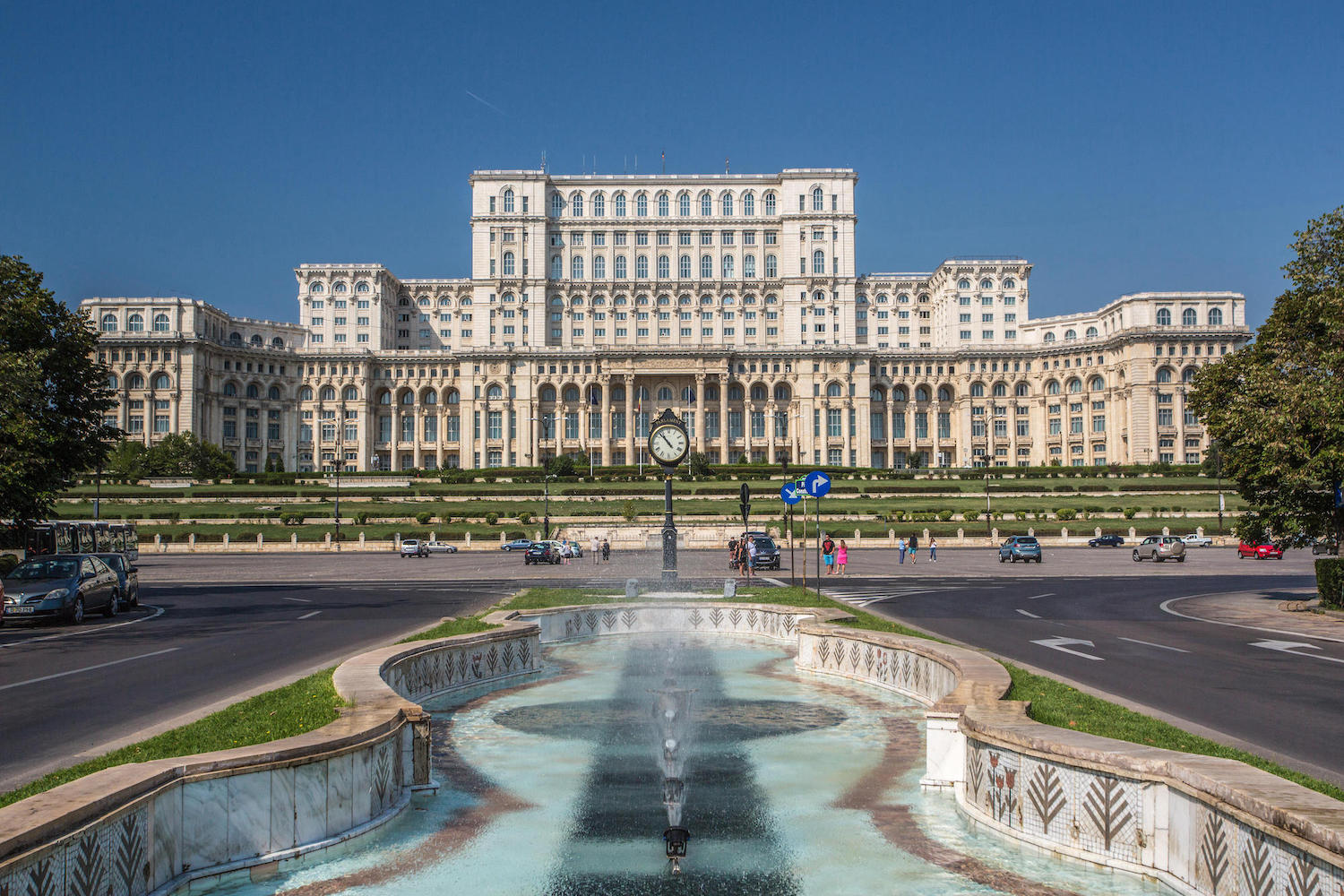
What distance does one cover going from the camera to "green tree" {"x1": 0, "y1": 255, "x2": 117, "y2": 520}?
82.6 ft

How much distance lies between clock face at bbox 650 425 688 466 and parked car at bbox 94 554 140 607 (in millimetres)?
14474

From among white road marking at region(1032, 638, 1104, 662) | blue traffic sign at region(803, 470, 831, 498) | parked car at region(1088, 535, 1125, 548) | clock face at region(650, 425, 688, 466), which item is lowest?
parked car at region(1088, 535, 1125, 548)

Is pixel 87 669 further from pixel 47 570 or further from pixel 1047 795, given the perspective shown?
pixel 1047 795

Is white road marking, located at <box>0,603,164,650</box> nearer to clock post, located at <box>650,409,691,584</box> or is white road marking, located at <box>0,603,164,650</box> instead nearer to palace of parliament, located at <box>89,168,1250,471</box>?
clock post, located at <box>650,409,691,584</box>

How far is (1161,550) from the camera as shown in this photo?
48.4m

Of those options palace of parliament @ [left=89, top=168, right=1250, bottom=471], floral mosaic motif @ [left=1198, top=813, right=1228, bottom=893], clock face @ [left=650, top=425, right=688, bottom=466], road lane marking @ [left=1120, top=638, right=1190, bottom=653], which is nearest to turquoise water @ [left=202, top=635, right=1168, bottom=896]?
floral mosaic motif @ [left=1198, top=813, right=1228, bottom=893]

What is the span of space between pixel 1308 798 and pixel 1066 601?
2303 cm

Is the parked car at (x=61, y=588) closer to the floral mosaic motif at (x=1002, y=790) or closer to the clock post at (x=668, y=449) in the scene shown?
the clock post at (x=668, y=449)

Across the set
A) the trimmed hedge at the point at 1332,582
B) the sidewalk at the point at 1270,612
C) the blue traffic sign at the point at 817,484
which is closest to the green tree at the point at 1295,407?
the trimmed hedge at the point at 1332,582

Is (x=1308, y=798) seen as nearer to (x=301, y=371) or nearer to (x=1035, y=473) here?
(x=1035, y=473)

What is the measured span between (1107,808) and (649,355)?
122665mm

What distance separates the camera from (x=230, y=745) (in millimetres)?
7684

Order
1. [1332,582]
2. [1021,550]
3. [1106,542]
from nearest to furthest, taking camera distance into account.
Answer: [1332,582]
[1021,550]
[1106,542]

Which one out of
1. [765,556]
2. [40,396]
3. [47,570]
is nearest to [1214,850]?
[47,570]
